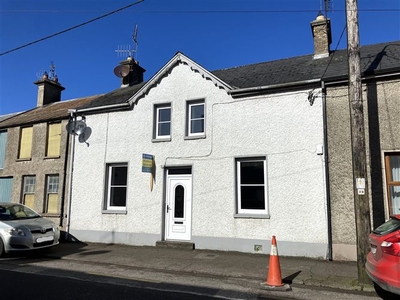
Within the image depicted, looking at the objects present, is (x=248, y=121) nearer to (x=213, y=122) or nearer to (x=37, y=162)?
(x=213, y=122)

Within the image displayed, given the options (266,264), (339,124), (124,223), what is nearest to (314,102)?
(339,124)

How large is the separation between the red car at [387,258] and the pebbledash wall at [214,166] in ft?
12.1

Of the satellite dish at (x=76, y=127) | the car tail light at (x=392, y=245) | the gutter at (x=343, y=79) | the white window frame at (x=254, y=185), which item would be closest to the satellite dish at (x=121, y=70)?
the satellite dish at (x=76, y=127)

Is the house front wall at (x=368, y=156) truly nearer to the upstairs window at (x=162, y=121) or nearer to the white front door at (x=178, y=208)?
the white front door at (x=178, y=208)

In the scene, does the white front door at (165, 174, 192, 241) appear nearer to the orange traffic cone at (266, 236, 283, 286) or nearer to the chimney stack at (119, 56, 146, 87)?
the orange traffic cone at (266, 236, 283, 286)

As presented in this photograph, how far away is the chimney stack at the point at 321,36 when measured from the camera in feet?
40.0

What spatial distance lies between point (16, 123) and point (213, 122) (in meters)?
10.1

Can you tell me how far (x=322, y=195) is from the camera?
9.16 metres

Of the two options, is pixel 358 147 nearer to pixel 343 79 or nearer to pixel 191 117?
pixel 343 79

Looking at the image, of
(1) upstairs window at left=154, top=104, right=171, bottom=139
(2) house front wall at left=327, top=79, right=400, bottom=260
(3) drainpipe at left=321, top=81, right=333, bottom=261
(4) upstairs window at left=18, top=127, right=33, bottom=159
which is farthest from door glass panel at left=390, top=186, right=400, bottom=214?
(4) upstairs window at left=18, top=127, right=33, bottom=159

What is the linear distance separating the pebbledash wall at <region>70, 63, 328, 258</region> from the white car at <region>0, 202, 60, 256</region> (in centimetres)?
228

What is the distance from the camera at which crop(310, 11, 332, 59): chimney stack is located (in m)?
12.2

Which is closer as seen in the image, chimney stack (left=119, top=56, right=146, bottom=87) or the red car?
the red car

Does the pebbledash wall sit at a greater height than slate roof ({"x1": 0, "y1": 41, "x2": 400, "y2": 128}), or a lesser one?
lesser
